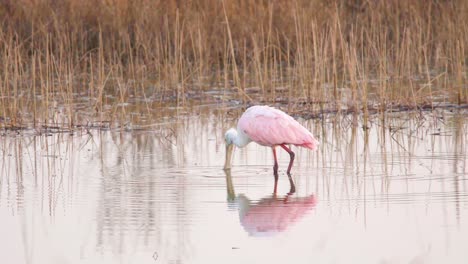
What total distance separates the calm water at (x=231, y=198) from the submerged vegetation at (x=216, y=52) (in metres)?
1.44

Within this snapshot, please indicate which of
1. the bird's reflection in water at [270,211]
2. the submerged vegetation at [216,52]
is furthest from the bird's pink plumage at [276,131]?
the submerged vegetation at [216,52]

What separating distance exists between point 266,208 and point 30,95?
272 inches

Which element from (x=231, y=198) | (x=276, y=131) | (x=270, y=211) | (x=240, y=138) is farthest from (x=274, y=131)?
(x=270, y=211)

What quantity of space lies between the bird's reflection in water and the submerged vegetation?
462cm

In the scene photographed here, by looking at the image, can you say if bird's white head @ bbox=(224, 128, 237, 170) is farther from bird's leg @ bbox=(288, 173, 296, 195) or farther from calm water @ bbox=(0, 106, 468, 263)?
bird's leg @ bbox=(288, 173, 296, 195)

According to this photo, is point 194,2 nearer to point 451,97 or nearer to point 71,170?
point 451,97

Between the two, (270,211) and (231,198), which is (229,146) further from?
(270,211)

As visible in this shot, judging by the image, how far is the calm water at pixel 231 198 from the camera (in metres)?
6.81

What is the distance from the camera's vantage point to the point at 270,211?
26.1 ft

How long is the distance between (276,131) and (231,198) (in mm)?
1483

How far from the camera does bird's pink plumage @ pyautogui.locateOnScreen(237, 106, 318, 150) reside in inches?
388

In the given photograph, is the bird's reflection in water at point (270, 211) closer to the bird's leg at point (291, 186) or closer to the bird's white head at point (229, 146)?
the bird's leg at point (291, 186)

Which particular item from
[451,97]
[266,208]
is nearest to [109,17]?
[451,97]

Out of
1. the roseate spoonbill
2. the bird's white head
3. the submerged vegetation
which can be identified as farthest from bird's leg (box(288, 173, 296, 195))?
the submerged vegetation
